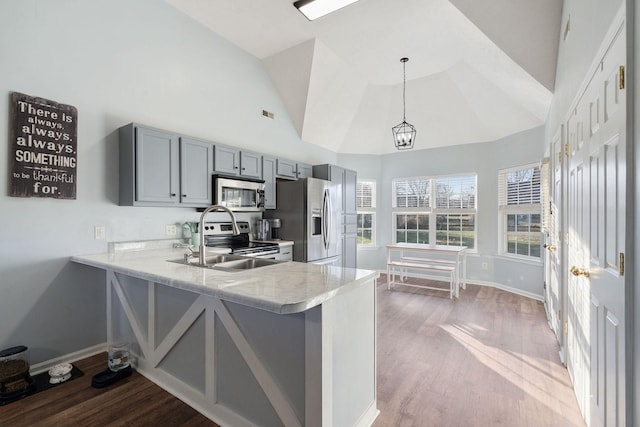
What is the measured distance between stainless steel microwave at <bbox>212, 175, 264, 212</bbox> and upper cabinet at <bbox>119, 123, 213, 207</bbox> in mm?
111

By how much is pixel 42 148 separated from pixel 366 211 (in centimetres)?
531

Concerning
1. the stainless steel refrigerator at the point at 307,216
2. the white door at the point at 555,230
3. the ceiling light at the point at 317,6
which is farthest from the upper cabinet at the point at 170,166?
the white door at the point at 555,230

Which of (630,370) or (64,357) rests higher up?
(630,370)

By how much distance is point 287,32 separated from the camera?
12.4 ft

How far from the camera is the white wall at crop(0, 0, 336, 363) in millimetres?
2279

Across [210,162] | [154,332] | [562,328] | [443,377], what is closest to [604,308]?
[443,377]

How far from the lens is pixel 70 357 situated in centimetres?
256

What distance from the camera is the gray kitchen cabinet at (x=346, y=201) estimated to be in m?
5.04

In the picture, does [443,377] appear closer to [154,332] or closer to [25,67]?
[154,332]

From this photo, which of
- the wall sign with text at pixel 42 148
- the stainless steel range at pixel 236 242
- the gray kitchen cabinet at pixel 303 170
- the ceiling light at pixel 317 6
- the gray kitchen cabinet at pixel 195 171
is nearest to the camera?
the wall sign with text at pixel 42 148

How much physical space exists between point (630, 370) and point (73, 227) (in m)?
3.66

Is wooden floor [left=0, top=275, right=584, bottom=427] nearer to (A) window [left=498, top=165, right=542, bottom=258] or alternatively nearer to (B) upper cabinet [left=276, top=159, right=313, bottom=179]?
(A) window [left=498, top=165, right=542, bottom=258]

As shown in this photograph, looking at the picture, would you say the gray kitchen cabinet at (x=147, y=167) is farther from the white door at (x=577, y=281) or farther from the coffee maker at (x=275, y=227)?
the white door at (x=577, y=281)

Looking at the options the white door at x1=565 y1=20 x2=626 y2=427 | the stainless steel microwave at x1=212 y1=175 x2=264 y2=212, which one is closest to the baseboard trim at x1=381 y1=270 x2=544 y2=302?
the white door at x1=565 y1=20 x2=626 y2=427
